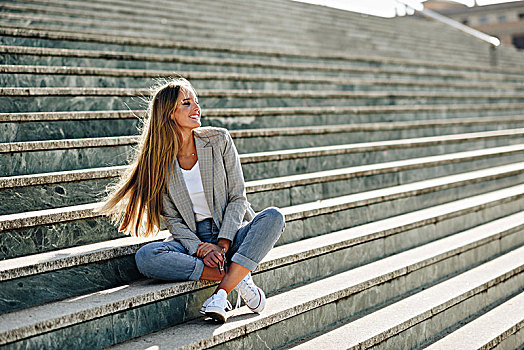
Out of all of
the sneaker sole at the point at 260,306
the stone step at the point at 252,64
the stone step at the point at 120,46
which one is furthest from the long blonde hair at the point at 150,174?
the stone step at the point at 120,46

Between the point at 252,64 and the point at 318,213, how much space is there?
2.80 metres

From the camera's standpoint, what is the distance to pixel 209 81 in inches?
220

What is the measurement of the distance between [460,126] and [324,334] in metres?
4.58

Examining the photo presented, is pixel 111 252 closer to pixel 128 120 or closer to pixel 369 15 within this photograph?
pixel 128 120

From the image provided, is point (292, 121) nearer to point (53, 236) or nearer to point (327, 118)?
point (327, 118)

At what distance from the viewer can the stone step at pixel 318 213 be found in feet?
9.55

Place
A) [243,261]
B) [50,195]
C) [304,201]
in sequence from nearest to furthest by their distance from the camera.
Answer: [243,261], [50,195], [304,201]

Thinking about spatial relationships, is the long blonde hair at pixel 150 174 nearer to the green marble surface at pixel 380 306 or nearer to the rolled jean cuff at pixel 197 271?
the rolled jean cuff at pixel 197 271

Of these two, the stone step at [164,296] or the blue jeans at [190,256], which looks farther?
the blue jeans at [190,256]

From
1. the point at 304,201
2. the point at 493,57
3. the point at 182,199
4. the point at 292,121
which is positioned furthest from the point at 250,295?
the point at 493,57

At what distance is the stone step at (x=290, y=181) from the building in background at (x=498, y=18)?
117 feet

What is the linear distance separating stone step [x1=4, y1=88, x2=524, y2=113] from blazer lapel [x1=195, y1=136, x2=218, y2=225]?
1.51 metres

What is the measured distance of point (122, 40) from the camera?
5695 millimetres

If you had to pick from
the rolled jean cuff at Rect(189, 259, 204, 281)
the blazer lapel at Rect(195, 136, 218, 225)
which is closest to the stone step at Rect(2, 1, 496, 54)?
the blazer lapel at Rect(195, 136, 218, 225)
